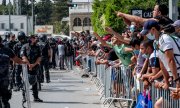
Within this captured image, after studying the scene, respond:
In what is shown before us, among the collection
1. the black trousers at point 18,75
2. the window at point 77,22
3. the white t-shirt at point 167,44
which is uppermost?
the white t-shirt at point 167,44

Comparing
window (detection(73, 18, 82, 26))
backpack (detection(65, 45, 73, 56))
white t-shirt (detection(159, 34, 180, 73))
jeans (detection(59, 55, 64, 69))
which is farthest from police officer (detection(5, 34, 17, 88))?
window (detection(73, 18, 82, 26))

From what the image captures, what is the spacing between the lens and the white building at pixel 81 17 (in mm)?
123438

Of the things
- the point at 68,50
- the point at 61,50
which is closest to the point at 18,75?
the point at 61,50

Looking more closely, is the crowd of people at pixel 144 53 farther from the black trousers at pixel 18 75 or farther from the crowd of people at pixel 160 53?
the black trousers at pixel 18 75

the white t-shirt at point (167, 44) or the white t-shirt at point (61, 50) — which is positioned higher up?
the white t-shirt at point (167, 44)

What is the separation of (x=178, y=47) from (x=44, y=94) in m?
11.3

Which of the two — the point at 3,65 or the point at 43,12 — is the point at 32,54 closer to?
the point at 3,65

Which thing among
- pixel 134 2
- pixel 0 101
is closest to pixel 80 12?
pixel 134 2

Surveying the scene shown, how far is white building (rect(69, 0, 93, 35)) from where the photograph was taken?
4860 inches

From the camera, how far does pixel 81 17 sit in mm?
124250

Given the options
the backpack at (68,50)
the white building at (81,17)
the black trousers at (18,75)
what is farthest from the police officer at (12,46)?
the white building at (81,17)

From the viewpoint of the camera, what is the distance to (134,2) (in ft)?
98.7

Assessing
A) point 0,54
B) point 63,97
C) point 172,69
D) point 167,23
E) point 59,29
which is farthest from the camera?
point 59,29

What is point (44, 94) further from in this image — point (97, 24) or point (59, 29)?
point (59, 29)
